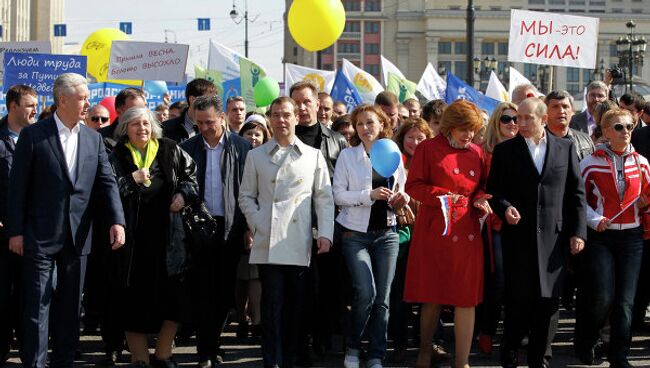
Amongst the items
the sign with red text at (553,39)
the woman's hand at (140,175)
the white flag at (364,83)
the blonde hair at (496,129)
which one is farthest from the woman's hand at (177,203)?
the white flag at (364,83)

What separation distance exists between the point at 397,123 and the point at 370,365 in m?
3.67

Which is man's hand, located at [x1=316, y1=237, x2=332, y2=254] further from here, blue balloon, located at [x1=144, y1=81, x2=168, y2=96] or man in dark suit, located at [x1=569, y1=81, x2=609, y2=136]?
blue balloon, located at [x1=144, y1=81, x2=168, y2=96]

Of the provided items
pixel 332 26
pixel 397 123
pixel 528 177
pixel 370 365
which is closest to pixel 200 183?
pixel 370 365

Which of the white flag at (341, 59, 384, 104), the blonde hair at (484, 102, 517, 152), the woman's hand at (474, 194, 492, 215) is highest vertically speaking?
the white flag at (341, 59, 384, 104)

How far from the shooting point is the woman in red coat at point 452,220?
7879mm

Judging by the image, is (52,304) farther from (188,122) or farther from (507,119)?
(507,119)

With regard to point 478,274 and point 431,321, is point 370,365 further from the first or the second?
point 478,274

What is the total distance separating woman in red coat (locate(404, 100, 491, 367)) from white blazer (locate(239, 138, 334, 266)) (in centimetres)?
68

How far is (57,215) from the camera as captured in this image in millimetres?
7352

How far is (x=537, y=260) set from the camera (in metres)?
7.87

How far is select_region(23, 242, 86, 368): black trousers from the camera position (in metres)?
7.23

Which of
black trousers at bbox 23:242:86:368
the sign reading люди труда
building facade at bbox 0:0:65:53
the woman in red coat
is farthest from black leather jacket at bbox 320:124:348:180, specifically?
building facade at bbox 0:0:65:53

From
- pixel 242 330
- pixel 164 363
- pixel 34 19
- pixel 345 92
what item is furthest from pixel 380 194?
pixel 34 19

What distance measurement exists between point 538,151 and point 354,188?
1.41 metres
